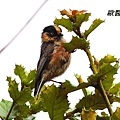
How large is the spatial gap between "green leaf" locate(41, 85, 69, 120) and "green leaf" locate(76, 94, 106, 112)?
4cm

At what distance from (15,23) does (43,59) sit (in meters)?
0.86

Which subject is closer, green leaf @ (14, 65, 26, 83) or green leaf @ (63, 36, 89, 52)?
green leaf @ (63, 36, 89, 52)

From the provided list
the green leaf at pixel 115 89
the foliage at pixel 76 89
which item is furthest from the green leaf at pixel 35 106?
the green leaf at pixel 115 89

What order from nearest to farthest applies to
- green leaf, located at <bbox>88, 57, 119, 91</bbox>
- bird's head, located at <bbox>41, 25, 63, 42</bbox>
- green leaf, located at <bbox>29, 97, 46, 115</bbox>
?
green leaf, located at <bbox>88, 57, 119, 91</bbox>, green leaf, located at <bbox>29, 97, 46, 115</bbox>, bird's head, located at <bbox>41, 25, 63, 42</bbox>

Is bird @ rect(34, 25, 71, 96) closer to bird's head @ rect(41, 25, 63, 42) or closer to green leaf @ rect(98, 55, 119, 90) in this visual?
bird's head @ rect(41, 25, 63, 42)

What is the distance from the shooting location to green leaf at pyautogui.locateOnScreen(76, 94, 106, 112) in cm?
42

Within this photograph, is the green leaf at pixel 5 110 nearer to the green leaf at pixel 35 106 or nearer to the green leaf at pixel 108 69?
the green leaf at pixel 35 106

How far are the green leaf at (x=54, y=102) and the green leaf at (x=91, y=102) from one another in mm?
42

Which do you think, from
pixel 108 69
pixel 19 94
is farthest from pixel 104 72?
pixel 19 94

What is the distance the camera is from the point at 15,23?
4.61 feet

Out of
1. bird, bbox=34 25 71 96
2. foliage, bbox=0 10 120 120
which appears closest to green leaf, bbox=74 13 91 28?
foliage, bbox=0 10 120 120

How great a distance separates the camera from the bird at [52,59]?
0.52 m

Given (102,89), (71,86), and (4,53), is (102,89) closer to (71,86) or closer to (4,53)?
(71,86)

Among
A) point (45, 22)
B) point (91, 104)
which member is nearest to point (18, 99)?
point (91, 104)
